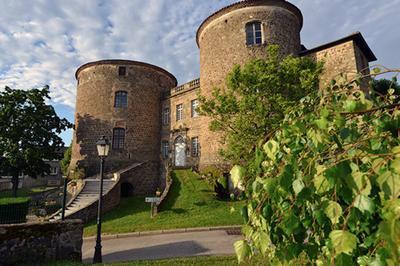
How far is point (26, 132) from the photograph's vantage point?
2139 cm

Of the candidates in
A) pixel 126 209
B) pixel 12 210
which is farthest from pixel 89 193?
pixel 12 210

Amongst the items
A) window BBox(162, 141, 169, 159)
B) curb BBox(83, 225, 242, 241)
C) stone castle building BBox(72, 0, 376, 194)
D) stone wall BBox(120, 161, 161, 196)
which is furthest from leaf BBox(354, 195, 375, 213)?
window BBox(162, 141, 169, 159)

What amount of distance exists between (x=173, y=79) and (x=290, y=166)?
27.6 m

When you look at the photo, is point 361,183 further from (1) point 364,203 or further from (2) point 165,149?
(2) point 165,149

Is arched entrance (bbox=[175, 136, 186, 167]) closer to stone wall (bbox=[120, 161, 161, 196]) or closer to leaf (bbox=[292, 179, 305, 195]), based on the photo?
stone wall (bbox=[120, 161, 161, 196])

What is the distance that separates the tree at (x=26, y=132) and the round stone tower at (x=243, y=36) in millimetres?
14069

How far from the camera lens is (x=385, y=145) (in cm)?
151

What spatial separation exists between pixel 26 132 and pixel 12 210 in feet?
36.6

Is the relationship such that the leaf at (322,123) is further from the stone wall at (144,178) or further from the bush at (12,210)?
the stone wall at (144,178)

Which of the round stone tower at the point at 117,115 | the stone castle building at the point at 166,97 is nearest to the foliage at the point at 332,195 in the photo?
the stone castle building at the point at 166,97

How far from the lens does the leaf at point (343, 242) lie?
1.06 m

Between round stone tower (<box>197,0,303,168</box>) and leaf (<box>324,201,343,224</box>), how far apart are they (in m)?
16.9

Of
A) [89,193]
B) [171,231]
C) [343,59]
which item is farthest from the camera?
[89,193]

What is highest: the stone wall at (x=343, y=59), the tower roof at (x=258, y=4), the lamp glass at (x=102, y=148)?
the tower roof at (x=258, y=4)
